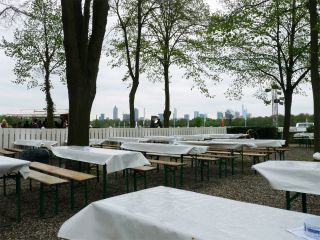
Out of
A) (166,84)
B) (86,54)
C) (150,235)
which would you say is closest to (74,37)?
(86,54)

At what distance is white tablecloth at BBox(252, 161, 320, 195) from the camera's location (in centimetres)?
404

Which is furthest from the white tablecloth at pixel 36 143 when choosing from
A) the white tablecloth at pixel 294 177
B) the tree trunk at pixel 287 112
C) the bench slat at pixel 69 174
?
the tree trunk at pixel 287 112

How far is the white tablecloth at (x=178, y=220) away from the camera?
6.23 feet

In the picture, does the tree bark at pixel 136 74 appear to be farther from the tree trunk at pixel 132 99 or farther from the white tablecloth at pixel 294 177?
the white tablecloth at pixel 294 177

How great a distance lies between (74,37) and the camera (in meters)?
8.69

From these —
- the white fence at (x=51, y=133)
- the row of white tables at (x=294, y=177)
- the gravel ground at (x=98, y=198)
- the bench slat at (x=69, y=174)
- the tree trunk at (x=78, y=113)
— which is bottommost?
the gravel ground at (x=98, y=198)

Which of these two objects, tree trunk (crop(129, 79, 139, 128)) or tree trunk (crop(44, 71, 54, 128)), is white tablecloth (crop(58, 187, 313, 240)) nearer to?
tree trunk (crop(129, 79, 139, 128))

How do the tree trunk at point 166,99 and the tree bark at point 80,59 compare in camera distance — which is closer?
the tree bark at point 80,59

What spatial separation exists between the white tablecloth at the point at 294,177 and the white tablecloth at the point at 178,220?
1.94 meters

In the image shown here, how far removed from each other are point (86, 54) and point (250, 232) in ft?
26.3

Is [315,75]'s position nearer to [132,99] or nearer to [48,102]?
[132,99]

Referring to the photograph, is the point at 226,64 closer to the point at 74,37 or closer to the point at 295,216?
the point at 74,37

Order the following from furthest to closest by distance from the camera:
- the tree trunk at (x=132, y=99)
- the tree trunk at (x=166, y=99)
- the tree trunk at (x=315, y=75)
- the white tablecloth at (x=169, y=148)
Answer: the tree trunk at (x=166, y=99) → the tree trunk at (x=132, y=99) → the tree trunk at (x=315, y=75) → the white tablecloth at (x=169, y=148)

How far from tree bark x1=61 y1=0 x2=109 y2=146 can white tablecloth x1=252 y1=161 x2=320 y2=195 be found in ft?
18.4
